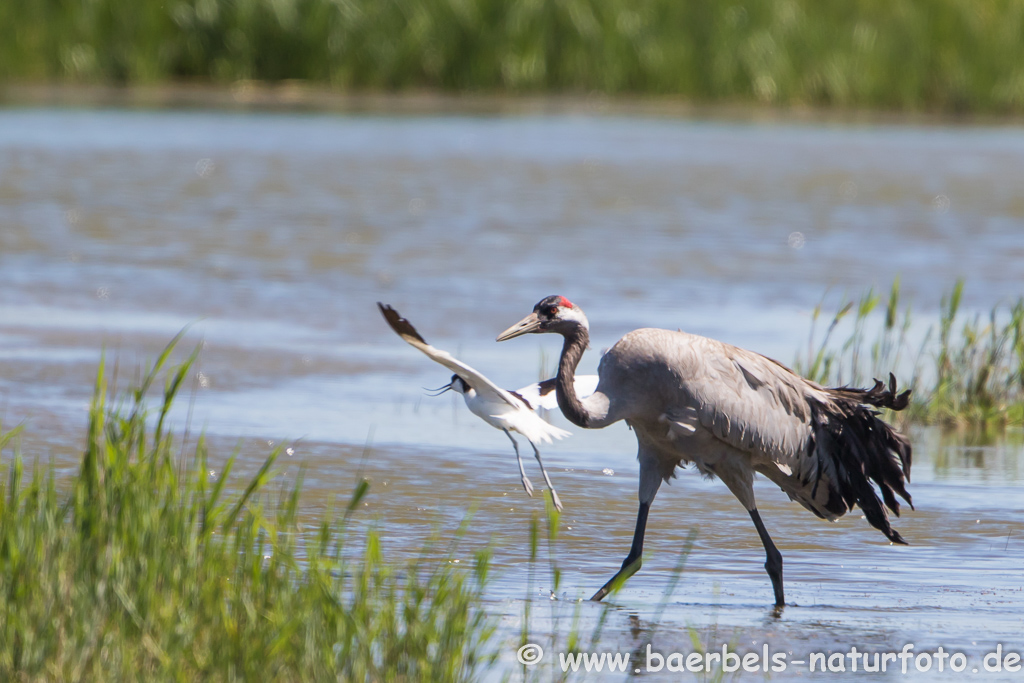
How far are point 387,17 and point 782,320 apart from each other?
460 inches

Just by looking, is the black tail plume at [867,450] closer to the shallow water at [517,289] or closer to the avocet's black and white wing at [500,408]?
the shallow water at [517,289]

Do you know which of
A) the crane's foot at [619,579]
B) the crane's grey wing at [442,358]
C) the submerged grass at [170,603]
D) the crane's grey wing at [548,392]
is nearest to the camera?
the submerged grass at [170,603]

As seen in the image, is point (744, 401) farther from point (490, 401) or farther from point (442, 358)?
point (442, 358)

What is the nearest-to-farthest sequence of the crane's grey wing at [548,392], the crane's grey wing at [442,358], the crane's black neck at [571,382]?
the crane's grey wing at [442,358] → the crane's black neck at [571,382] → the crane's grey wing at [548,392]

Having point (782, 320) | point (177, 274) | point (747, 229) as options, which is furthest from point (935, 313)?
point (177, 274)

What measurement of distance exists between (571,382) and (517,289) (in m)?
5.56

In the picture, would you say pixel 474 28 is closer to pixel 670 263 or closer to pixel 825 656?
pixel 670 263

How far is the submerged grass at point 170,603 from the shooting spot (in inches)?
147

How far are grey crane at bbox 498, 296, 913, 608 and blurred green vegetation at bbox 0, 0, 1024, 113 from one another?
50.9 ft

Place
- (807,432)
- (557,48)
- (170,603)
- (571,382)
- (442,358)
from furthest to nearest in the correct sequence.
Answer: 1. (557,48)
2. (807,432)
3. (571,382)
4. (442,358)
5. (170,603)

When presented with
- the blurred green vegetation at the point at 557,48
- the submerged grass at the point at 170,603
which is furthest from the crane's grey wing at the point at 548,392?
the blurred green vegetation at the point at 557,48

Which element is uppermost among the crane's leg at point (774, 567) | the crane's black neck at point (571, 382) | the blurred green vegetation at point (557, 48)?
the blurred green vegetation at point (557, 48)

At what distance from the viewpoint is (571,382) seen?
5570mm

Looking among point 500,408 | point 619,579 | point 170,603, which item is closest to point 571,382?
point 500,408
